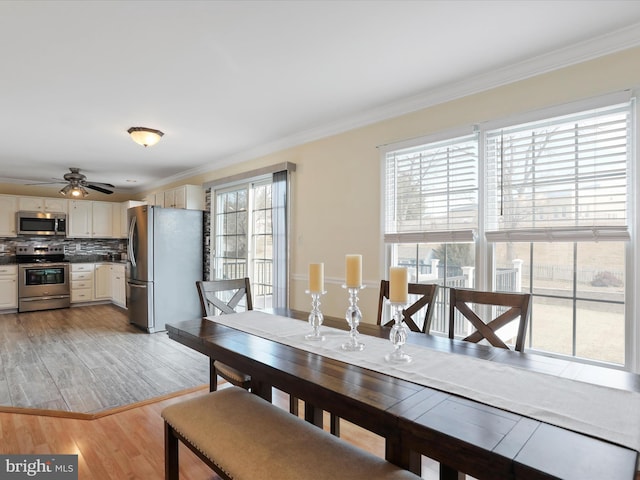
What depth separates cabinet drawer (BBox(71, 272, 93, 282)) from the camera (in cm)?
705

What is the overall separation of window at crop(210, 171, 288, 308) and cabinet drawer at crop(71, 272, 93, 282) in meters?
3.30

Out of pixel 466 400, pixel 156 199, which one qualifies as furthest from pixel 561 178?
pixel 156 199

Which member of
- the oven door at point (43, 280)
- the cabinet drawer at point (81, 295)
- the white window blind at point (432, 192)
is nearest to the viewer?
the white window blind at point (432, 192)

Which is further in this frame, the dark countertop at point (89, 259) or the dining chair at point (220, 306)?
the dark countertop at point (89, 259)

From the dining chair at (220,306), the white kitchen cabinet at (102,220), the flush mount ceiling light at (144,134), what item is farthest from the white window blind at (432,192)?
the white kitchen cabinet at (102,220)

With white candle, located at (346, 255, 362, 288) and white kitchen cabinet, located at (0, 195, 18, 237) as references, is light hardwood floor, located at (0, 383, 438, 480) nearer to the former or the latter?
white candle, located at (346, 255, 362, 288)

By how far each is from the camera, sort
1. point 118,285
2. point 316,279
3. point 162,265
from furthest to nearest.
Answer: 1. point 118,285
2. point 162,265
3. point 316,279

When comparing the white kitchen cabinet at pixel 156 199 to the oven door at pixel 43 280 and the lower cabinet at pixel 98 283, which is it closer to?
the lower cabinet at pixel 98 283

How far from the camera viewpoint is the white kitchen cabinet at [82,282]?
23.2 feet

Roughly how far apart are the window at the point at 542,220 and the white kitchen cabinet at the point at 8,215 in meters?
7.15

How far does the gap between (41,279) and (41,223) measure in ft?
3.47

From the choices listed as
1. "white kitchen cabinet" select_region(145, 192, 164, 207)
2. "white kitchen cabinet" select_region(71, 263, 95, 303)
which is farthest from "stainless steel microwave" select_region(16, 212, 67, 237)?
"white kitchen cabinet" select_region(145, 192, 164, 207)

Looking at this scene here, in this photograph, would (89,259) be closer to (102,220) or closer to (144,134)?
(102,220)

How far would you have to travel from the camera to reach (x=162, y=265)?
5.27 metres
